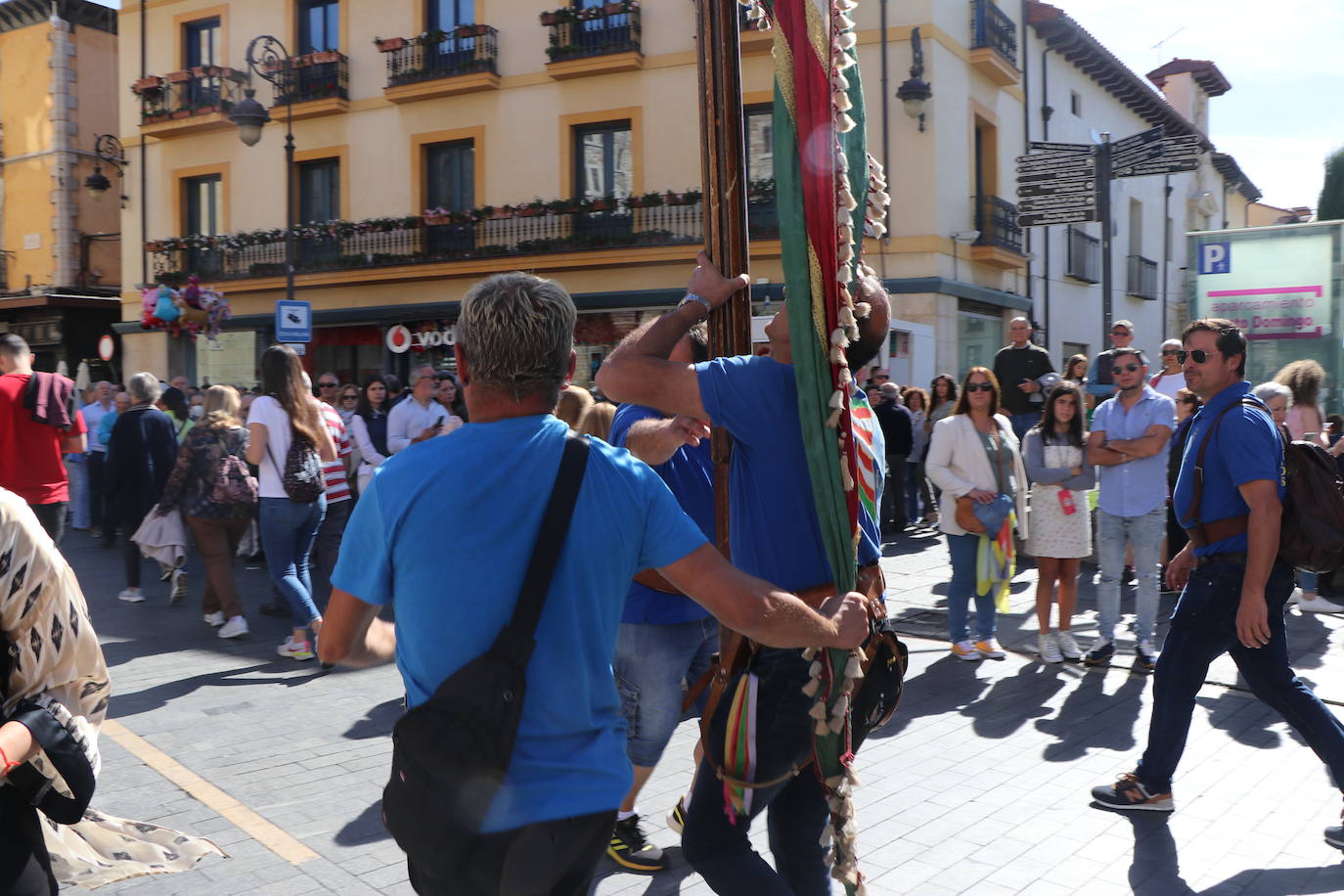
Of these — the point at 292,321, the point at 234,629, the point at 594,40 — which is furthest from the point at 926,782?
the point at 594,40

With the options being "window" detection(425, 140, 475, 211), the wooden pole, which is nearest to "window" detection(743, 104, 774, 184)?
"window" detection(425, 140, 475, 211)

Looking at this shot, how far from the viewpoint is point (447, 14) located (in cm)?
1986

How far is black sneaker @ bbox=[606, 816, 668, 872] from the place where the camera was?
12.1ft

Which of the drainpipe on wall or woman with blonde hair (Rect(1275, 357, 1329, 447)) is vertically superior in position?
the drainpipe on wall

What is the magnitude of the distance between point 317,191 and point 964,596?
17.8m

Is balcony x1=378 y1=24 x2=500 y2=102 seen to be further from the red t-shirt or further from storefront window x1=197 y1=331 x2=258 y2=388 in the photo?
the red t-shirt

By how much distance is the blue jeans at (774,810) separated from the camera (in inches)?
92.6

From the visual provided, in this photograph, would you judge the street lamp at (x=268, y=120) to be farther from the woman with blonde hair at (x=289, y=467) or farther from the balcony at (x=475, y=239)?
the woman with blonde hair at (x=289, y=467)

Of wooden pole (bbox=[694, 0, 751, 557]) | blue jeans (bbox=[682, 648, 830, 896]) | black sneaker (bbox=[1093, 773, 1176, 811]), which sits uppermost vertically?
wooden pole (bbox=[694, 0, 751, 557])

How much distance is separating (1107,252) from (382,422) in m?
6.99

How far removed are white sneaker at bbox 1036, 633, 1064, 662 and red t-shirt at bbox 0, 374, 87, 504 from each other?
20.7 feet

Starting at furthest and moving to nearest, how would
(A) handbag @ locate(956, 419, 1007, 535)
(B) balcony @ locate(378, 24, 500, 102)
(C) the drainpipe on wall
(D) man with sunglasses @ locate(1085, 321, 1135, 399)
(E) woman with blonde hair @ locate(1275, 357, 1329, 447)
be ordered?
(C) the drainpipe on wall, (B) balcony @ locate(378, 24, 500, 102), (D) man with sunglasses @ locate(1085, 321, 1135, 399), (E) woman with blonde hair @ locate(1275, 357, 1329, 447), (A) handbag @ locate(956, 419, 1007, 535)

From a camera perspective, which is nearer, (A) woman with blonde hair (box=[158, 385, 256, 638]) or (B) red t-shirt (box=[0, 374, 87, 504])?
(B) red t-shirt (box=[0, 374, 87, 504])

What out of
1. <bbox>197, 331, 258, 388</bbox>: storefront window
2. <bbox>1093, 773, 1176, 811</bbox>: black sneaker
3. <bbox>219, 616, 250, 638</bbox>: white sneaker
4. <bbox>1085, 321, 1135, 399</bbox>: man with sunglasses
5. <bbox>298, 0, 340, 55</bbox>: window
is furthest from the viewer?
<bbox>197, 331, 258, 388</bbox>: storefront window
